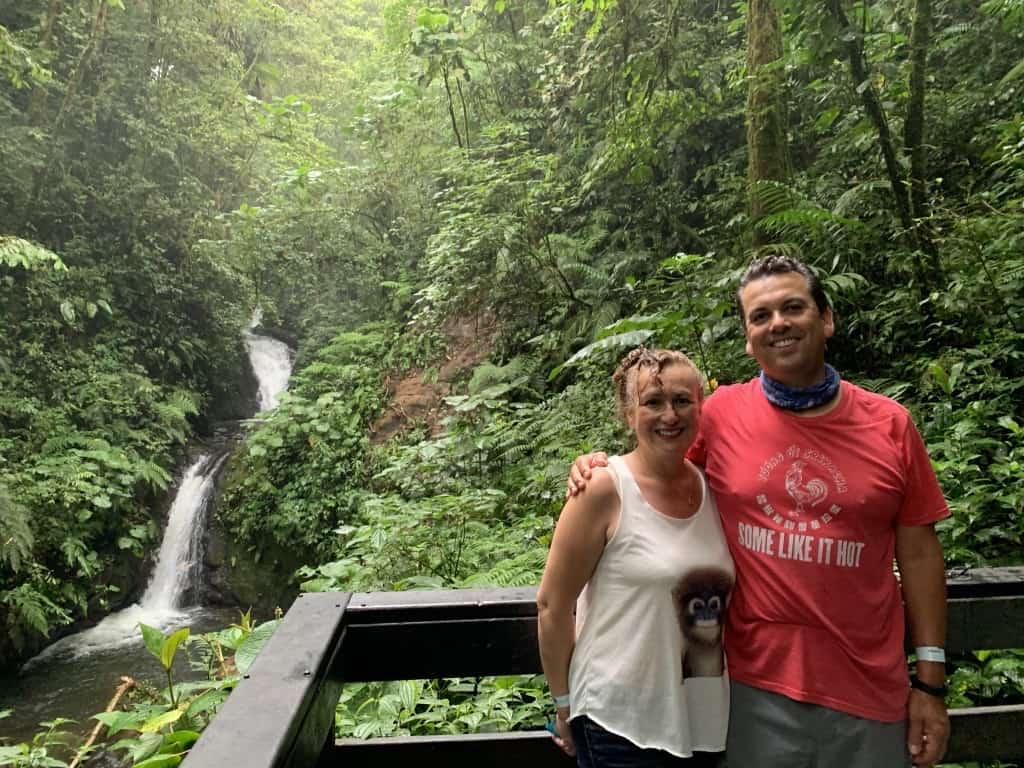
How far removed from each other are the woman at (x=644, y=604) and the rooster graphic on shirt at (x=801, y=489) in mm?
197

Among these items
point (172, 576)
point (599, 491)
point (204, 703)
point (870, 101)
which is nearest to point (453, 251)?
point (870, 101)

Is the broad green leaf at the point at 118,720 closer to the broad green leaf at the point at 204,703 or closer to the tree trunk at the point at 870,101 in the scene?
the broad green leaf at the point at 204,703

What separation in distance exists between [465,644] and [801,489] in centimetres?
96

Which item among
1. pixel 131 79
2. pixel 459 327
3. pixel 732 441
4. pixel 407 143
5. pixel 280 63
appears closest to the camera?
pixel 732 441

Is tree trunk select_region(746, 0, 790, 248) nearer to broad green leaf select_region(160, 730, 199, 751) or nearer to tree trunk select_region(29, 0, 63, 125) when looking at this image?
broad green leaf select_region(160, 730, 199, 751)

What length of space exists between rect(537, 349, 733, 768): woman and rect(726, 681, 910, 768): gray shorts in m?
0.08

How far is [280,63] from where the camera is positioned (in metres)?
21.1

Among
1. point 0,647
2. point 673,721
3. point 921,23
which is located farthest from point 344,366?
point 673,721

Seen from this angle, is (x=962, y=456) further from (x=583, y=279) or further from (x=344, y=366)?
(x=344, y=366)

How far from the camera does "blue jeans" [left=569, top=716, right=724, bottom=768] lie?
1.52m

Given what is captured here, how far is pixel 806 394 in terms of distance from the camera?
1.71 meters

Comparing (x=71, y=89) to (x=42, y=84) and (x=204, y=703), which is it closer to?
(x=42, y=84)

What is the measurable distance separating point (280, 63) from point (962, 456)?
2227 cm

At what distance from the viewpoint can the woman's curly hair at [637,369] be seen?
1.66 m
